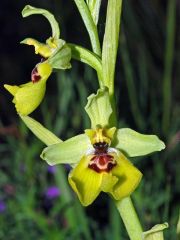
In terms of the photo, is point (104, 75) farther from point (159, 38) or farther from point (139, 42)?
point (159, 38)

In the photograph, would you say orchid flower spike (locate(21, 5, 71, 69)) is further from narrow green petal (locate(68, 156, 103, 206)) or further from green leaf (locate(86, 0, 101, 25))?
narrow green petal (locate(68, 156, 103, 206))

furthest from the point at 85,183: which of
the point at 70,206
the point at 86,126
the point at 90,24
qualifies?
the point at 86,126

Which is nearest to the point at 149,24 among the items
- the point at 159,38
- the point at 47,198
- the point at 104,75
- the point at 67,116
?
the point at 159,38

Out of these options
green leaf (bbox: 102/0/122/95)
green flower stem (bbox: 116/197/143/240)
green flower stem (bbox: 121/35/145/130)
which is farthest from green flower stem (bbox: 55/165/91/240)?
green leaf (bbox: 102/0/122/95)

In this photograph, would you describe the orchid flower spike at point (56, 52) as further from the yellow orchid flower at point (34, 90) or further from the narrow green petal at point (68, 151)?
the narrow green petal at point (68, 151)

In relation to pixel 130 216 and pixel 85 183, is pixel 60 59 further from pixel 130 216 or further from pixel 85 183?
pixel 130 216

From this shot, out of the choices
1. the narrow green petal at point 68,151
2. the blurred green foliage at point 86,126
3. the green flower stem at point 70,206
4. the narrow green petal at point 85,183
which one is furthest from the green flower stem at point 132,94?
the narrow green petal at point 85,183
